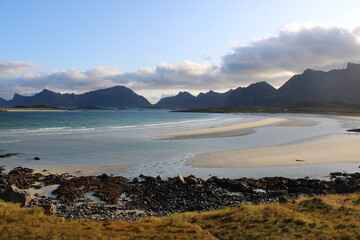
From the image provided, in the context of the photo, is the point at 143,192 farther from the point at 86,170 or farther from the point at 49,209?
the point at 86,170

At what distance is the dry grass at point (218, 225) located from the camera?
10062 millimetres

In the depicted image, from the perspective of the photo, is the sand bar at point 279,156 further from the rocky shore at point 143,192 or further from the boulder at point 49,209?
the boulder at point 49,209

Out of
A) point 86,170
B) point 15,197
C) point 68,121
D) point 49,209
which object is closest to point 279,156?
point 86,170

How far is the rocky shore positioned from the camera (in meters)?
14.8

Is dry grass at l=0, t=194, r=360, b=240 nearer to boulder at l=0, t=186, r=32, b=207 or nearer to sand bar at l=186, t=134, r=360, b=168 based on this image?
boulder at l=0, t=186, r=32, b=207

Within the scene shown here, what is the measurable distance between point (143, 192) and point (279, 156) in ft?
59.1

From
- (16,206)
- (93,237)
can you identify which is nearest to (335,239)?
(93,237)

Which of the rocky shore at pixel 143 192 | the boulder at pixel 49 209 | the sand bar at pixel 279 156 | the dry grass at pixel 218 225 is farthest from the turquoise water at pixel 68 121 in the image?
the dry grass at pixel 218 225

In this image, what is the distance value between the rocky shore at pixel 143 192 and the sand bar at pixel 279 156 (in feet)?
18.3

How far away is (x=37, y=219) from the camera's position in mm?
11703

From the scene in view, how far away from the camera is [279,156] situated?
97.8 ft

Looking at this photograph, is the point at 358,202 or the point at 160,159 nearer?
the point at 358,202

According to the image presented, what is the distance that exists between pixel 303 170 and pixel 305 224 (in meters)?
13.9

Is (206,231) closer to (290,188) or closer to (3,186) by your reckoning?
(290,188)
